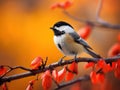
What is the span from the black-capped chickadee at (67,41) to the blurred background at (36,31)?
2.44m

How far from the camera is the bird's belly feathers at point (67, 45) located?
10.8ft

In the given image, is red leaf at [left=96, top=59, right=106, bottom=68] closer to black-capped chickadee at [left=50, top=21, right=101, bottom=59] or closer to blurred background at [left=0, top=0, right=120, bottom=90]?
black-capped chickadee at [left=50, top=21, right=101, bottom=59]

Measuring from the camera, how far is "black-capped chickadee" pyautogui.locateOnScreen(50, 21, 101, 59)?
3.29 meters

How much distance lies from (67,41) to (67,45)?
0.03m

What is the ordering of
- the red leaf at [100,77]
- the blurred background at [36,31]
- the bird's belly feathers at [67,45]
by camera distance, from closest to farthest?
the red leaf at [100,77] < the bird's belly feathers at [67,45] < the blurred background at [36,31]

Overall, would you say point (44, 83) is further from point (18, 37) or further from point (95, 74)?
point (18, 37)

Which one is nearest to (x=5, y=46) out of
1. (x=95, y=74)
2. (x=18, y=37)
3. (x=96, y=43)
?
(x=18, y=37)

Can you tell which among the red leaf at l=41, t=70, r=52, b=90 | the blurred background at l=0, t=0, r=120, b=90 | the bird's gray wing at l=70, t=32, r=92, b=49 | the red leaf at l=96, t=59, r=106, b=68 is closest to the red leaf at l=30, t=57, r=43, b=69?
the red leaf at l=41, t=70, r=52, b=90

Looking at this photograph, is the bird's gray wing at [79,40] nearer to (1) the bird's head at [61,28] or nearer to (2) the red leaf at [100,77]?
(1) the bird's head at [61,28]

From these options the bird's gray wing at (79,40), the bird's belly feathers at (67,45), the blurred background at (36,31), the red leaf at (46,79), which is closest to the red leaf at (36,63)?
the red leaf at (46,79)

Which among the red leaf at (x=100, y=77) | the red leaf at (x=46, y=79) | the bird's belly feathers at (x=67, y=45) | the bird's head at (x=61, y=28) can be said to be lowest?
the red leaf at (x=100, y=77)

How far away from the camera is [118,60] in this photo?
2.85 meters

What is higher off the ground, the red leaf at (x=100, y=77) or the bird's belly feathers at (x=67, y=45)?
the bird's belly feathers at (x=67, y=45)

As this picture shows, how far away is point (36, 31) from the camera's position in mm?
6176
